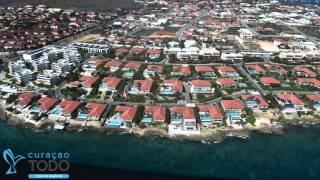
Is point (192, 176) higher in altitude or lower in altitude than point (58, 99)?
lower

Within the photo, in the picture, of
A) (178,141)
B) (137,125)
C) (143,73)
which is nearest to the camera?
(178,141)

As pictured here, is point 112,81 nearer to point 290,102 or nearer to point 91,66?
point 91,66

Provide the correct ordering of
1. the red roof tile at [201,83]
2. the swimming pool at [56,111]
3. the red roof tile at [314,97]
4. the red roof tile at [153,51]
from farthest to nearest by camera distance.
→ the red roof tile at [153,51] → the red roof tile at [201,83] → the red roof tile at [314,97] → the swimming pool at [56,111]

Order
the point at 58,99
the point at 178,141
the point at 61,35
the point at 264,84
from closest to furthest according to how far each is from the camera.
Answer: the point at 178,141, the point at 58,99, the point at 264,84, the point at 61,35

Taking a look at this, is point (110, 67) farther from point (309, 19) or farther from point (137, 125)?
point (309, 19)

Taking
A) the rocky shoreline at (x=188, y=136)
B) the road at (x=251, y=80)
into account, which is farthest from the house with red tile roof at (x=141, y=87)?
the road at (x=251, y=80)

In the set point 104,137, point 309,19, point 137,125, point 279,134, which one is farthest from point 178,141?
point 309,19

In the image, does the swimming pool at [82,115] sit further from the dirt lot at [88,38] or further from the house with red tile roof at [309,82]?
the dirt lot at [88,38]
